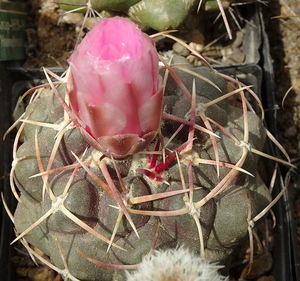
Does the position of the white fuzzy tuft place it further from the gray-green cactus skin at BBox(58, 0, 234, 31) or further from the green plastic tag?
the green plastic tag

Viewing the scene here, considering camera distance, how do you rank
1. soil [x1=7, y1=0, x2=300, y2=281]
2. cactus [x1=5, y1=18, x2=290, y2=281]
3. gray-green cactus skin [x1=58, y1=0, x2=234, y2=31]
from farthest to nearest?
soil [x1=7, y1=0, x2=300, y2=281] < gray-green cactus skin [x1=58, y1=0, x2=234, y2=31] < cactus [x1=5, y1=18, x2=290, y2=281]

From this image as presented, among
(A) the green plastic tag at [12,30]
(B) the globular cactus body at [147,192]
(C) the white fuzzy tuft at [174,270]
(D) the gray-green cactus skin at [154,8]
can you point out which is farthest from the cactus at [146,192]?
(A) the green plastic tag at [12,30]

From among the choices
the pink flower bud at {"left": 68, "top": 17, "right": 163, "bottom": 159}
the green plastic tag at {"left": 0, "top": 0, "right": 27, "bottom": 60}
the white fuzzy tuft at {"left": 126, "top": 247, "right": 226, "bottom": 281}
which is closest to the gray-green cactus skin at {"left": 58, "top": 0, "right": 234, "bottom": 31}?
the green plastic tag at {"left": 0, "top": 0, "right": 27, "bottom": 60}

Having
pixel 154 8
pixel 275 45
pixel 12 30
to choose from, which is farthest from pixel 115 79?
pixel 275 45

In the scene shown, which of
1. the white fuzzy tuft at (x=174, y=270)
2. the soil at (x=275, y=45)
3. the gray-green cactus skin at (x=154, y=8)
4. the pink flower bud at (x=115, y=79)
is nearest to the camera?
the pink flower bud at (x=115, y=79)

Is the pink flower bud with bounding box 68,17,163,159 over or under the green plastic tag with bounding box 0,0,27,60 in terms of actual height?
over

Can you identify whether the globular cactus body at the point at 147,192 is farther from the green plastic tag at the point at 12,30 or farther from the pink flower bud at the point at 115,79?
the green plastic tag at the point at 12,30

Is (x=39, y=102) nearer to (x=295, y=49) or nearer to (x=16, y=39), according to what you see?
(x=16, y=39)

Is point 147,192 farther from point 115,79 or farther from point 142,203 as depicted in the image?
point 115,79
